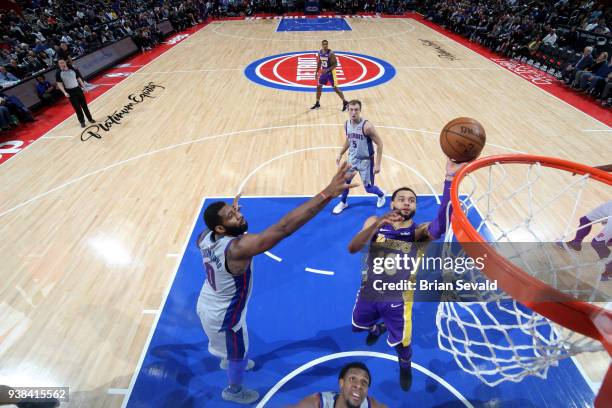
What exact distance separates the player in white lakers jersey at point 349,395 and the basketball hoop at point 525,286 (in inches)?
36.7

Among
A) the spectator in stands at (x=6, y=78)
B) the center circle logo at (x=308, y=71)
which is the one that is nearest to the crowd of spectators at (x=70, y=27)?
the spectator in stands at (x=6, y=78)

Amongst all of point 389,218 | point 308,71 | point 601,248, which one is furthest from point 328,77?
point 389,218

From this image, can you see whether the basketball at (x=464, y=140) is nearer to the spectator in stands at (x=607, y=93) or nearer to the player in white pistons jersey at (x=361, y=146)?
the player in white pistons jersey at (x=361, y=146)

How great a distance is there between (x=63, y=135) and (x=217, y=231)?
8.11 m

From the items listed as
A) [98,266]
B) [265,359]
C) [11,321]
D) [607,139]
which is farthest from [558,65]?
[11,321]

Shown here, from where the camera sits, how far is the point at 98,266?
4.72 metres

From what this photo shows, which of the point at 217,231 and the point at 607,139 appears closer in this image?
the point at 217,231

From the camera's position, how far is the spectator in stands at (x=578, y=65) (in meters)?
10.1

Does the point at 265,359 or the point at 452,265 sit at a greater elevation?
the point at 452,265

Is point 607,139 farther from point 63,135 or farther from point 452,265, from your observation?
point 63,135

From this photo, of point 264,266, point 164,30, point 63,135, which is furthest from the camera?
point 164,30

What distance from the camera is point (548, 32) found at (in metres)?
13.1

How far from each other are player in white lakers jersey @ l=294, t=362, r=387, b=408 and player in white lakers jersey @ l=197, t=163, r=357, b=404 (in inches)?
32.8

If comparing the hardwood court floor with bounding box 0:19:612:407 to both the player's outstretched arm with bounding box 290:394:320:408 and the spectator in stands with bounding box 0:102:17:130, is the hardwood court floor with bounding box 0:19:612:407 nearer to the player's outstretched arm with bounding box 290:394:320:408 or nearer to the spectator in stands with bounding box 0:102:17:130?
the spectator in stands with bounding box 0:102:17:130
